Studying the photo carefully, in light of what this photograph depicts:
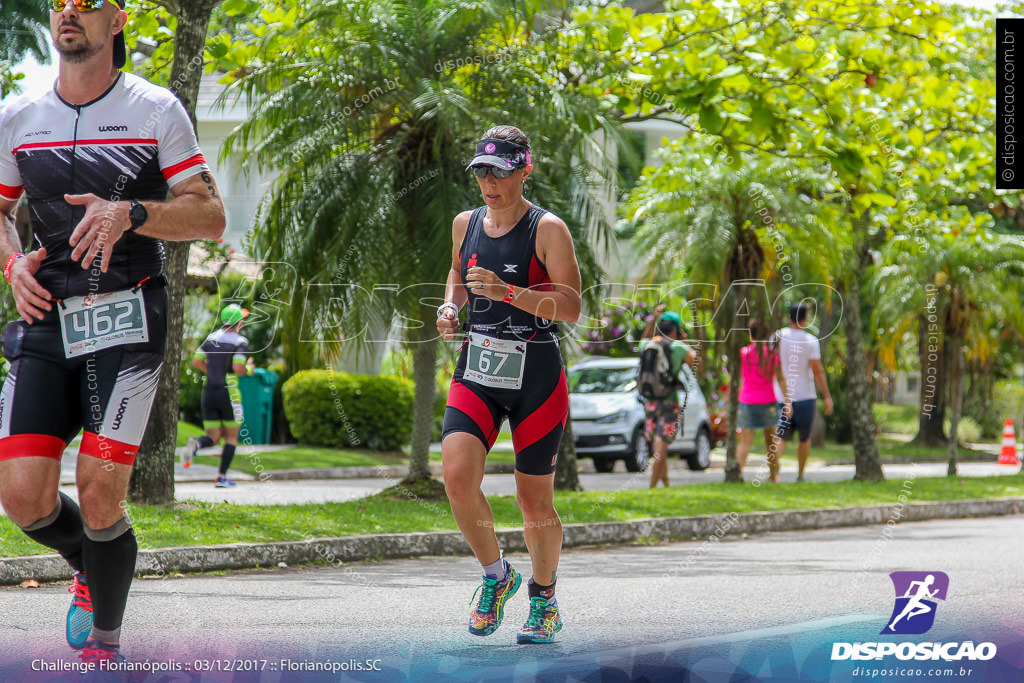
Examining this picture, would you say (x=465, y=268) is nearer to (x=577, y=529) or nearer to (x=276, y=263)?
(x=577, y=529)

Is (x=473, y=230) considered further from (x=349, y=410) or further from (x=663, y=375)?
(x=349, y=410)

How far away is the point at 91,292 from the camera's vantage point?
371 cm

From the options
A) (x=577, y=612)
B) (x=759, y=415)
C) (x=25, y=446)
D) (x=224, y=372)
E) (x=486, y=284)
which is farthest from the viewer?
(x=759, y=415)

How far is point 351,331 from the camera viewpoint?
33.6ft

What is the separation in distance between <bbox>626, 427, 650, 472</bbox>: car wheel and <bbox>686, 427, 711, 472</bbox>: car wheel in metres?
1.79

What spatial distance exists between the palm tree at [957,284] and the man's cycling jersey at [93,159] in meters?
12.0

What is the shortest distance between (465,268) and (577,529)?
4.77 meters

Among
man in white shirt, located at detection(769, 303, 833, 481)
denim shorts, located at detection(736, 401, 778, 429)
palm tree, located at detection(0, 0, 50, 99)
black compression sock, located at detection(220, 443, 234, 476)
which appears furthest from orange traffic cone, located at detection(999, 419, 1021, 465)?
palm tree, located at detection(0, 0, 50, 99)

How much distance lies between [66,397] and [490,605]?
186 centimetres

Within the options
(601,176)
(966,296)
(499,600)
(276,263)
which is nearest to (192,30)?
(276,263)

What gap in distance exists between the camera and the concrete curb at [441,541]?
6957 mm

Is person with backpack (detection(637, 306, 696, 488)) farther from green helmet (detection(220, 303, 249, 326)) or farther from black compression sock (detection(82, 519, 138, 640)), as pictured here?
black compression sock (detection(82, 519, 138, 640))

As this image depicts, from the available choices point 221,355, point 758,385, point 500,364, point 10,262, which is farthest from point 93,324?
point 758,385

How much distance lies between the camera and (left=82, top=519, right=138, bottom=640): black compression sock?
147 inches
